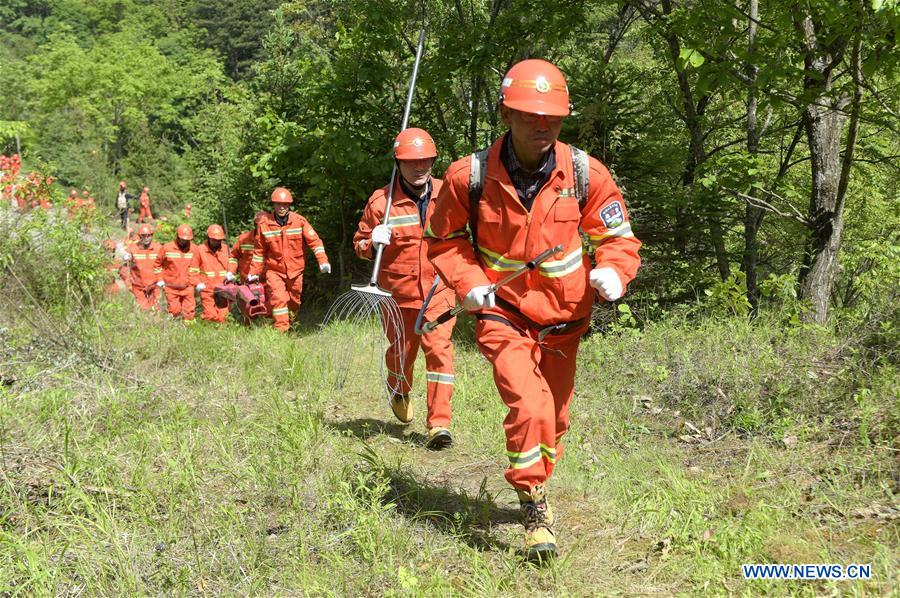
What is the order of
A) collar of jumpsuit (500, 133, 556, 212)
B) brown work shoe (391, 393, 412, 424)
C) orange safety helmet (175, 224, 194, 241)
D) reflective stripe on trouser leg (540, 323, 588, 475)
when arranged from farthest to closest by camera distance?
orange safety helmet (175, 224, 194, 241)
brown work shoe (391, 393, 412, 424)
reflective stripe on trouser leg (540, 323, 588, 475)
collar of jumpsuit (500, 133, 556, 212)

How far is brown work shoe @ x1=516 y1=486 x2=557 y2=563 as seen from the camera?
12.3 feet

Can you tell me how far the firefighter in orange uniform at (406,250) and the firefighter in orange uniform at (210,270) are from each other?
23.2 ft

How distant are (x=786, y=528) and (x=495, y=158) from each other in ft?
7.74

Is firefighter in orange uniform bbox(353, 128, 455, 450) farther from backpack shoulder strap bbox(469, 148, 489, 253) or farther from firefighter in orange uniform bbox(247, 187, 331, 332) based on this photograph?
firefighter in orange uniform bbox(247, 187, 331, 332)

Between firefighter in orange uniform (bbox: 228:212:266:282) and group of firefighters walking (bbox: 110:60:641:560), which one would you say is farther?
firefighter in orange uniform (bbox: 228:212:266:282)

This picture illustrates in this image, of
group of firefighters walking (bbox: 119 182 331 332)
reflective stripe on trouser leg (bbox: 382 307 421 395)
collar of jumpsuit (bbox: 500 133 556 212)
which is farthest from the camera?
group of firefighters walking (bbox: 119 182 331 332)

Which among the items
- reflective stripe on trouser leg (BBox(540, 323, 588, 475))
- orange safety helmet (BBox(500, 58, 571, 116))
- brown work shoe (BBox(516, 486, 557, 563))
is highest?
orange safety helmet (BBox(500, 58, 571, 116))

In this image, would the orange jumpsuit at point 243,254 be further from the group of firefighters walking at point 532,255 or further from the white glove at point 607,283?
the white glove at point 607,283

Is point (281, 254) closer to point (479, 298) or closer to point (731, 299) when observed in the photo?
point (731, 299)

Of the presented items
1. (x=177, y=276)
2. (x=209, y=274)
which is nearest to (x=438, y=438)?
(x=209, y=274)

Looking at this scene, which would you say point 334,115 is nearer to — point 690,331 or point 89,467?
point 690,331

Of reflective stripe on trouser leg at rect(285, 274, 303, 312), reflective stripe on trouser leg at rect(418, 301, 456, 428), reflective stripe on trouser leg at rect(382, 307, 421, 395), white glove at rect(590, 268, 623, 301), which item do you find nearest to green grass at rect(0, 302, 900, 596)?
reflective stripe on trouser leg at rect(418, 301, 456, 428)

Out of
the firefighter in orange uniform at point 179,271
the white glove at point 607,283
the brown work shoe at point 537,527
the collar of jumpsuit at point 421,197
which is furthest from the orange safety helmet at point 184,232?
the white glove at point 607,283

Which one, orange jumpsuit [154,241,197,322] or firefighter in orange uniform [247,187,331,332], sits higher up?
firefighter in orange uniform [247,187,331,332]
